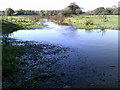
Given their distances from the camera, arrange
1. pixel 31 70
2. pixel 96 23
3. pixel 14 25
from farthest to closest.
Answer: pixel 96 23, pixel 14 25, pixel 31 70

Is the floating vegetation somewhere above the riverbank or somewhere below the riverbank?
below

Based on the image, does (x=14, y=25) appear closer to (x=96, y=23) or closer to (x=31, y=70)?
(x=96, y=23)

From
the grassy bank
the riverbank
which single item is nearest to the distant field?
the riverbank

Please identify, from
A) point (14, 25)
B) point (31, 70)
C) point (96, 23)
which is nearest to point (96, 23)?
point (96, 23)

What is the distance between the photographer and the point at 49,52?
1290 cm

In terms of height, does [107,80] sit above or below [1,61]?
below

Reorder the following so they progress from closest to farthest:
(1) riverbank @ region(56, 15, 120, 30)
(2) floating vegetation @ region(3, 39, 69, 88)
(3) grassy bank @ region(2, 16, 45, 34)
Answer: (2) floating vegetation @ region(3, 39, 69, 88) → (3) grassy bank @ region(2, 16, 45, 34) → (1) riverbank @ region(56, 15, 120, 30)

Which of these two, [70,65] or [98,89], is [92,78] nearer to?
[98,89]

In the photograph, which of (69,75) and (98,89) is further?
(69,75)

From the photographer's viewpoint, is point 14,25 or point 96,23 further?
point 96,23

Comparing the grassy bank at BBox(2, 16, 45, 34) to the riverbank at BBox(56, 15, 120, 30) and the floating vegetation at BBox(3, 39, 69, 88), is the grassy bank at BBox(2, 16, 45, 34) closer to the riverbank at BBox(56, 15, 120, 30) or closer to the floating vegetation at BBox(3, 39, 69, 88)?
the riverbank at BBox(56, 15, 120, 30)

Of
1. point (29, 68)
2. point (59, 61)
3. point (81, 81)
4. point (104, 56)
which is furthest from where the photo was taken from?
point (104, 56)

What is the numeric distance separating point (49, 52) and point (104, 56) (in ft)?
15.0

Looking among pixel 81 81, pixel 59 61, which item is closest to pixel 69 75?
pixel 81 81
